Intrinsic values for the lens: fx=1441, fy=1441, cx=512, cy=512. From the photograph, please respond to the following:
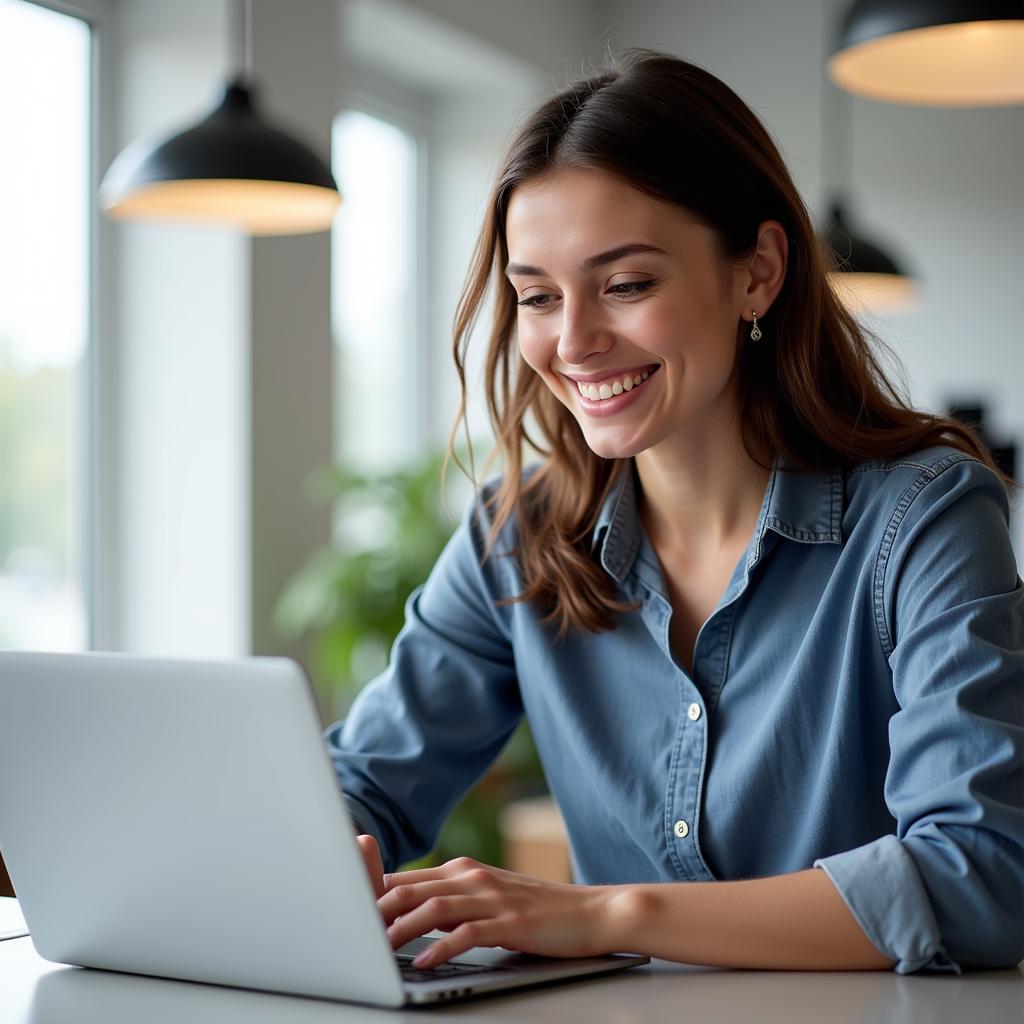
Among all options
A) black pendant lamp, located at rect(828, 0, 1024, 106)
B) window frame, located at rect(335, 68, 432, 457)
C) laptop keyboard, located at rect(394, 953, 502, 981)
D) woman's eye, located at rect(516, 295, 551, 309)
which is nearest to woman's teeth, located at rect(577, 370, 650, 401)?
woman's eye, located at rect(516, 295, 551, 309)

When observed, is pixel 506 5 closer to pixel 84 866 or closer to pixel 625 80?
pixel 625 80

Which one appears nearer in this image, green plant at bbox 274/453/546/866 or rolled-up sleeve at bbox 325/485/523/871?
rolled-up sleeve at bbox 325/485/523/871

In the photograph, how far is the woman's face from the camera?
1.45 m

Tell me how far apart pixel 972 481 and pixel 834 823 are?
362 mm

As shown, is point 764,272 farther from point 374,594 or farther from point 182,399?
point 182,399

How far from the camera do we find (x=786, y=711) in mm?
1432

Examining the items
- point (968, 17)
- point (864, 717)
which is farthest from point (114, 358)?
point (864, 717)

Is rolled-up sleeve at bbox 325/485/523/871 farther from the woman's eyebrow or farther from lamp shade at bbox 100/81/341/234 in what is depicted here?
lamp shade at bbox 100/81/341/234

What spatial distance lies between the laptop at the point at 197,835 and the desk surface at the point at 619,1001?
0.05 ft

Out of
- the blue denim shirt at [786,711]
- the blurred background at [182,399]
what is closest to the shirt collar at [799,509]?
the blue denim shirt at [786,711]

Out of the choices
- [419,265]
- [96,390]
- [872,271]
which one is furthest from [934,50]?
[419,265]

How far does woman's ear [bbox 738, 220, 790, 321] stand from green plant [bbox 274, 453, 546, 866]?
6.69 feet

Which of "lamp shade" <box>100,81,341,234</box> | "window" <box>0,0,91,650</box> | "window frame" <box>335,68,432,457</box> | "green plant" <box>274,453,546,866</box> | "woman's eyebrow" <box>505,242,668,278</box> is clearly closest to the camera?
"woman's eyebrow" <box>505,242,668,278</box>

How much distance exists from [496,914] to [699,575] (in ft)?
1.95
